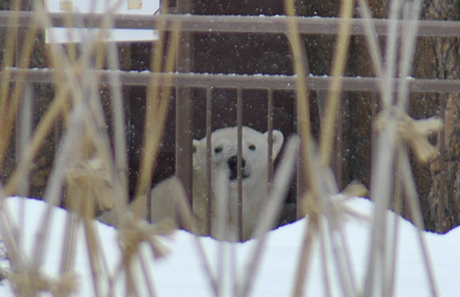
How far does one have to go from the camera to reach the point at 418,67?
5109mm

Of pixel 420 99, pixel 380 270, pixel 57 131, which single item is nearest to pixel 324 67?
pixel 420 99

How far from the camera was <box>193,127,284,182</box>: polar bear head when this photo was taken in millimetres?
5961

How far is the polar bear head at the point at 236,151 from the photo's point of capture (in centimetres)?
596

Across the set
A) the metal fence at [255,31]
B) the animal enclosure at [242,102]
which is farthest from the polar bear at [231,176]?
the metal fence at [255,31]

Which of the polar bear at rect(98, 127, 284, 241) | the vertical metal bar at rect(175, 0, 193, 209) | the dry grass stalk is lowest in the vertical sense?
the polar bear at rect(98, 127, 284, 241)

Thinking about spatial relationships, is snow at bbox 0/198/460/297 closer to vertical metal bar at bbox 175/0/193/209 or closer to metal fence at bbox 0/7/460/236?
metal fence at bbox 0/7/460/236

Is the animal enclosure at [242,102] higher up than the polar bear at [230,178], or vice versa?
the animal enclosure at [242,102]

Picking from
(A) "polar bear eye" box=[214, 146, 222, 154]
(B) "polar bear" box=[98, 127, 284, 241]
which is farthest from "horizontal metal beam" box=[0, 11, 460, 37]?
(A) "polar bear eye" box=[214, 146, 222, 154]

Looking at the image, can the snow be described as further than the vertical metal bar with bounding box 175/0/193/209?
No

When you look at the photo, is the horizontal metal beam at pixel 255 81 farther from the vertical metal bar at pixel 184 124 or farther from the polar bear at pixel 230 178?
the polar bear at pixel 230 178

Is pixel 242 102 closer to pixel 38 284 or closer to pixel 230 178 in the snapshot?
pixel 230 178

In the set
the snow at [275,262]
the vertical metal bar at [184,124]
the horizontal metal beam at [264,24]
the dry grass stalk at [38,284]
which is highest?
the horizontal metal beam at [264,24]

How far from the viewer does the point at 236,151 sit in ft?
19.4

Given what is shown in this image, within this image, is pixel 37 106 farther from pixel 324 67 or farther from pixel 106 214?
pixel 324 67
